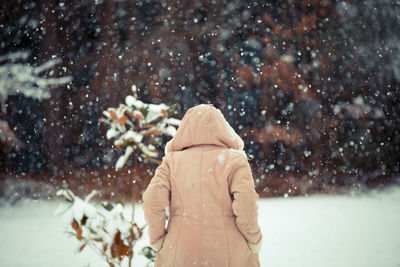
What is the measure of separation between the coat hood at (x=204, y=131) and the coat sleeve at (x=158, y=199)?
14 centimetres

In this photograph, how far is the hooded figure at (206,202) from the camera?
161 cm

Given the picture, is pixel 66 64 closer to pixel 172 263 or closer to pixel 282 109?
pixel 282 109

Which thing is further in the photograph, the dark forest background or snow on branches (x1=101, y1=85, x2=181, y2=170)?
the dark forest background

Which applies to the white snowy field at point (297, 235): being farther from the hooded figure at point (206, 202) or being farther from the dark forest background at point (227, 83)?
the hooded figure at point (206, 202)

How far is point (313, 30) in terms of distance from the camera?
877 cm

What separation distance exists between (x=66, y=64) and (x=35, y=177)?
9.45ft

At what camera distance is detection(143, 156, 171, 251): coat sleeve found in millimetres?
1648

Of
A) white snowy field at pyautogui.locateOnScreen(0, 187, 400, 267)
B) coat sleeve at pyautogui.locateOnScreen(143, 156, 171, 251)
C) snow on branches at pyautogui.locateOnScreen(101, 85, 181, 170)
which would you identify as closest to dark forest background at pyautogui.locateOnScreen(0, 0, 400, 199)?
white snowy field at pyautogui.locateOnScreen(0, 187, 400, 267)

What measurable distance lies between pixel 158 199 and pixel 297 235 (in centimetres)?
357

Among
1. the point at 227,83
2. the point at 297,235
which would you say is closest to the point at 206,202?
the point at 297,235

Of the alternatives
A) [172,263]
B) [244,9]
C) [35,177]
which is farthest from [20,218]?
[244,9]

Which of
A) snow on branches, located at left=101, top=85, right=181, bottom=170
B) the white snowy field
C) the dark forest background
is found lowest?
the white snowy field

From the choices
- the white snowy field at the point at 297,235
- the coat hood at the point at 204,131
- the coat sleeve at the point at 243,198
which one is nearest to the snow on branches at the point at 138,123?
the coat hood at the point at 204,131

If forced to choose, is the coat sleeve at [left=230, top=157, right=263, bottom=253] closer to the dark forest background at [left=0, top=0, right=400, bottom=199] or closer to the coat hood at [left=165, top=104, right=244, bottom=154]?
the coat hood at [left=165, top=104, right=244, bottom=154]
